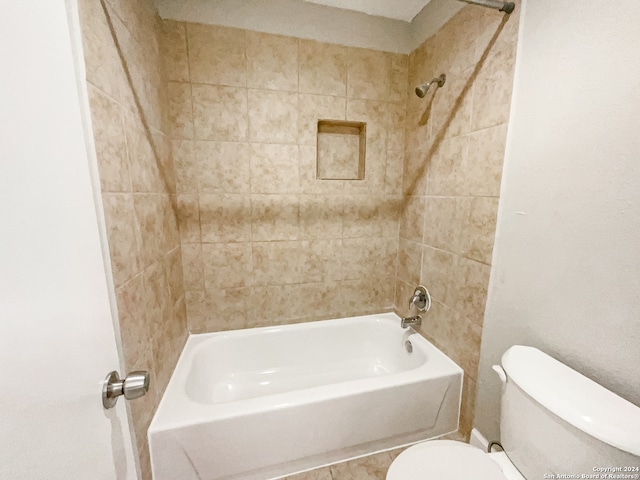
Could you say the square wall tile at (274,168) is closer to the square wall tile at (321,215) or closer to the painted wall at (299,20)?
the square wall tile at (321,215)

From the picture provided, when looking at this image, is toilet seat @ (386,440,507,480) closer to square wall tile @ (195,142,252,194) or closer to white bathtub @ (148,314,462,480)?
white bathtub @ (148,314,462,480)

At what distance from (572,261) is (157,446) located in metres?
1.61

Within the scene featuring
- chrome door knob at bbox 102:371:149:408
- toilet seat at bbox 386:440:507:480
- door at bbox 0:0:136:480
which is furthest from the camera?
toilet seat at bbox 386:440:507:480

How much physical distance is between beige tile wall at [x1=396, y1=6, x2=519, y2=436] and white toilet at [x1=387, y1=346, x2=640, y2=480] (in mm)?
369

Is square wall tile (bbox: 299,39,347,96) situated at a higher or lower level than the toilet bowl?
higher

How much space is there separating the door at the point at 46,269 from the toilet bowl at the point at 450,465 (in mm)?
828

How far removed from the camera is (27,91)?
34cm

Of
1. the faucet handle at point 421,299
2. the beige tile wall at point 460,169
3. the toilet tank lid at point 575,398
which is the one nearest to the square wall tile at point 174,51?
the beige tile wall at point 460,169

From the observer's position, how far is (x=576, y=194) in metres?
0.79

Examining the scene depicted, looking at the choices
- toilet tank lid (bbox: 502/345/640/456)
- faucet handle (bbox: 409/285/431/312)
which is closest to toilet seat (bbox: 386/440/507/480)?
toilet tank lid (bbox: 502/345/640/456)

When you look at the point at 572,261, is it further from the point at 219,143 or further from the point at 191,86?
the point at 191,86

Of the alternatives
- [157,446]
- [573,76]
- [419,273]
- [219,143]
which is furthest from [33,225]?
[419,273]

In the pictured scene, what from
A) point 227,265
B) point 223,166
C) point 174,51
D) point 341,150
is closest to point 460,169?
point 341,150

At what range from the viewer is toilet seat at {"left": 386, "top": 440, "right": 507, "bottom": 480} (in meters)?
Answer: 0.79
